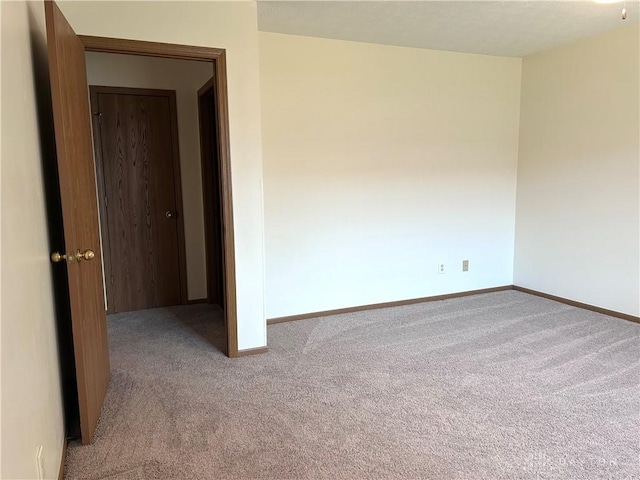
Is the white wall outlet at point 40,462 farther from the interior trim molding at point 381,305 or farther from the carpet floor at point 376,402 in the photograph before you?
the interior trim molding at point 381,305

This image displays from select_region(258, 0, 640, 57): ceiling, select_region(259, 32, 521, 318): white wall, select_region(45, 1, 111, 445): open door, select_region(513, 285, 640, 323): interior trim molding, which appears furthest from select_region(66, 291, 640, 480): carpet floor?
select_region(258, 0, 640, 57): ceiling

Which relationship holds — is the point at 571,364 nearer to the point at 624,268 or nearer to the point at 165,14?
the point at 624,268

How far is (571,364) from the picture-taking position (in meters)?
2.88

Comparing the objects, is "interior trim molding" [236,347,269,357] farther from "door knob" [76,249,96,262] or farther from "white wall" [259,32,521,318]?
"door knob" [76,249,96,262]

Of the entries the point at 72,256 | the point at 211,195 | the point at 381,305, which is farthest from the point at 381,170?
the point at 72,256

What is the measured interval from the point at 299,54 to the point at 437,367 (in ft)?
8.46

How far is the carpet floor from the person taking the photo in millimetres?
1905

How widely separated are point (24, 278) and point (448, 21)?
10.4 feet

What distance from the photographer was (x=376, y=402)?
2410mm

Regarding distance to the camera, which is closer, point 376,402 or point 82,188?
point 82,188

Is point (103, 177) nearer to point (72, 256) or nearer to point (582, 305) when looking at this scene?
point (72, 256)

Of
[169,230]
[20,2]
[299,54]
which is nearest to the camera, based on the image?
[20,2]

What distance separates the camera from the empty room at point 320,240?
1.88 m

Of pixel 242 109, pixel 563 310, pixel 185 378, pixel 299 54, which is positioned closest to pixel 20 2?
pixel 242 109
